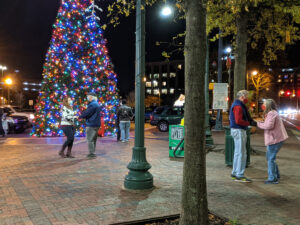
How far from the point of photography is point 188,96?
371 centimetres

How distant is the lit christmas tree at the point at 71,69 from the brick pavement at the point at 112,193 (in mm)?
6824

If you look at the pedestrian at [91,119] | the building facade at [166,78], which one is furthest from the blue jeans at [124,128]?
the building facade at [166,78]

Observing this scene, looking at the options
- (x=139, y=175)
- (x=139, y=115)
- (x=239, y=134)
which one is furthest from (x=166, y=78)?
(x=139, y=175)

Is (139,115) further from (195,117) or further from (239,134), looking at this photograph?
(195,117)

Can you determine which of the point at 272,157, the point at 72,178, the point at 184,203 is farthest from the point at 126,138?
the point at 184,203

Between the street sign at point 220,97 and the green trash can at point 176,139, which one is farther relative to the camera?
the street sign at point 220,97

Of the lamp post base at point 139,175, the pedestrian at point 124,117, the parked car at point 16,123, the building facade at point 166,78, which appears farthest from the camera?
the building facade at point 166,78

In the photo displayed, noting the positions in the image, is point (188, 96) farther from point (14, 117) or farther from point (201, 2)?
point (14, 117)

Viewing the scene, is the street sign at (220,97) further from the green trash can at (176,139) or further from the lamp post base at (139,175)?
the lamp post base at (139,175)

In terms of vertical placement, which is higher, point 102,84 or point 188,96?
point 102,84

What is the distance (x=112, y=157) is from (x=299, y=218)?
20.0 feet

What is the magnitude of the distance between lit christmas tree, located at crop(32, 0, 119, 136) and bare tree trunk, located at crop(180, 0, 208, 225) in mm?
12643

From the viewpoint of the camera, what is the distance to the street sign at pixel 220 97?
1373cm

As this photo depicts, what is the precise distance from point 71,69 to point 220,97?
774 cm
